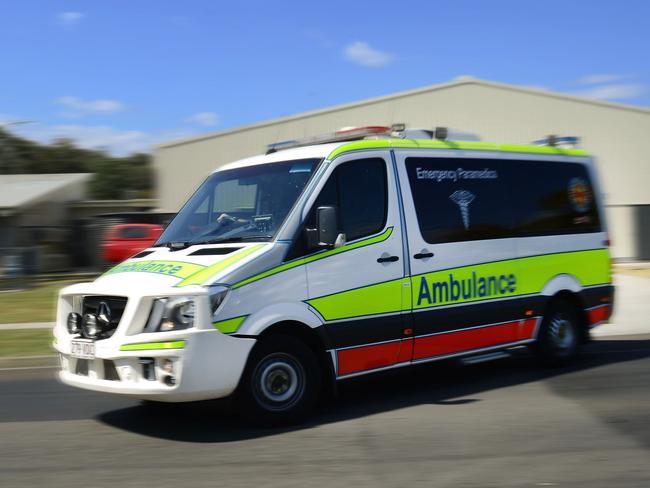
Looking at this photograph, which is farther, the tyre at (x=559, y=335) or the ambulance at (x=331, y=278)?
the tyre at (x=559, y=335)

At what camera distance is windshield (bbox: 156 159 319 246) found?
260 inches

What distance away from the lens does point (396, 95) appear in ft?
88.9

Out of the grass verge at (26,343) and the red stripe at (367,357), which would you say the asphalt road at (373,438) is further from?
the grass verge at (26,343)

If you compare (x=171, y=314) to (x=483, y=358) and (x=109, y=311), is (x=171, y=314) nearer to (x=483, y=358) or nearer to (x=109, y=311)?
(x=109, y=311)

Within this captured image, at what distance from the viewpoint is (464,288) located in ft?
24.8

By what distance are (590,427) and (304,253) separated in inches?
104

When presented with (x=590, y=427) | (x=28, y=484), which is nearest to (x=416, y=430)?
(x=590, y=427)

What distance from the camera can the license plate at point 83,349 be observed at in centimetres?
617

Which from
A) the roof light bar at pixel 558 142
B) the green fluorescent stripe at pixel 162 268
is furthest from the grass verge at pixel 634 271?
the green fluorescent stripe at pixel 162 268

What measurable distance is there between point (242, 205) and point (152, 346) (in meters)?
1.68

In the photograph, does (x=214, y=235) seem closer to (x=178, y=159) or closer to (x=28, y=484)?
(x=28, y=484)

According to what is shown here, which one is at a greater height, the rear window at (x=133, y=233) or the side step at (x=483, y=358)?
the rear window at (x=133, y=233)

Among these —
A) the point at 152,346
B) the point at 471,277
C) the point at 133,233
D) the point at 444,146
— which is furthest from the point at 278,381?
the point at 133,233

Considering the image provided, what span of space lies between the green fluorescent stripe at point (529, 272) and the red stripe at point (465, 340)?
31 centimetres
